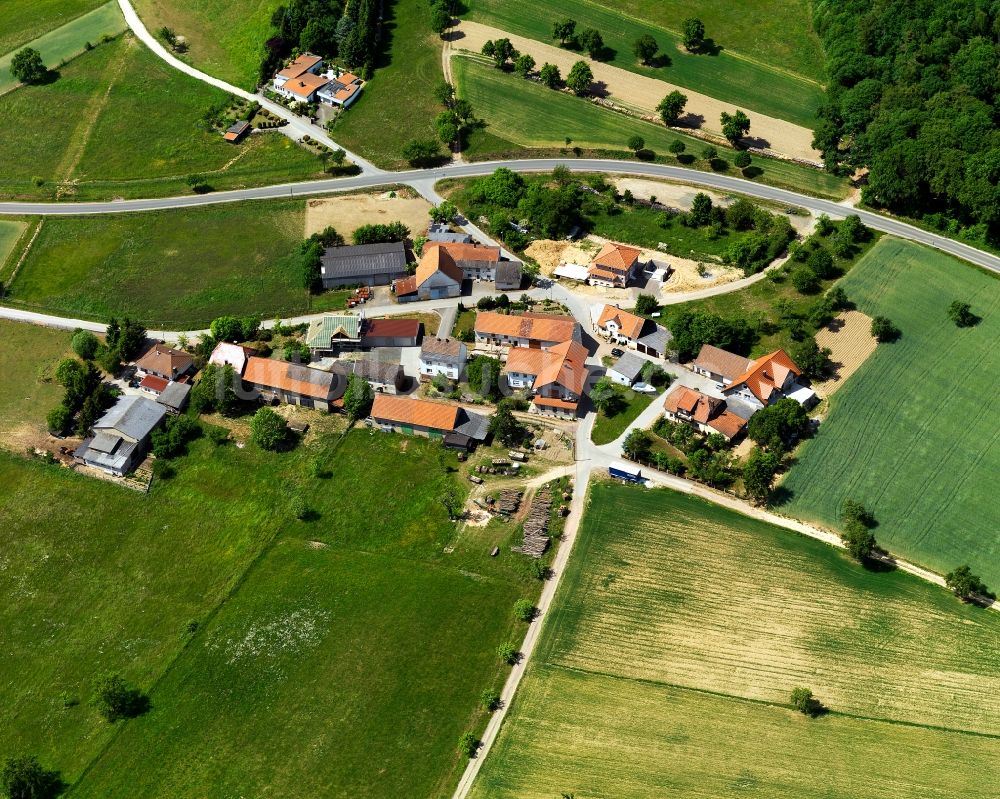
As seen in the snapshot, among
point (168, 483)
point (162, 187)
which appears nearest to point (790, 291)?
point (168, 483)

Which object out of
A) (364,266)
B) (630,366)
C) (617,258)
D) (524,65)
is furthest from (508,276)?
(524,65)

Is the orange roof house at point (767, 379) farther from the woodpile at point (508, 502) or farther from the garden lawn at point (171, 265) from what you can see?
the garden lawn at point (171, 265)

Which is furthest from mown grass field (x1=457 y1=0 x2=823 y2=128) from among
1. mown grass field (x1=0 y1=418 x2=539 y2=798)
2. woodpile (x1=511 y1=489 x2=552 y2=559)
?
mown grass field (x1=0 y1=418 x2=539 y2=798)

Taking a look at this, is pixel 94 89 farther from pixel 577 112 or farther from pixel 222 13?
pixel 577 112

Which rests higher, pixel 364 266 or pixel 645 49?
pixel 645 49

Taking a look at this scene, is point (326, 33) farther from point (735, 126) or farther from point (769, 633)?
point (769, 633)

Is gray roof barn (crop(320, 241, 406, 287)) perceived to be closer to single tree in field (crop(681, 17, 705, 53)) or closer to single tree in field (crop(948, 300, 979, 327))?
single tree in field (crop(948, 300, 979, 327))

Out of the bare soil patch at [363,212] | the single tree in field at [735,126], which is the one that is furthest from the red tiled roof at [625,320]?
the single tree in field at [735,126]
